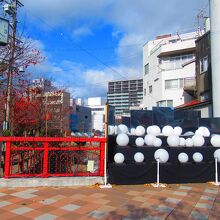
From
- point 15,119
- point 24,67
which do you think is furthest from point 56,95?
point 24,67

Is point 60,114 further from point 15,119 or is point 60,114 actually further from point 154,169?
point 154,169

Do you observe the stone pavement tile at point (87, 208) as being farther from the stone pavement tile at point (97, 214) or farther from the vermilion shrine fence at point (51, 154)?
the vermilion shrine fence at point (51, 154)

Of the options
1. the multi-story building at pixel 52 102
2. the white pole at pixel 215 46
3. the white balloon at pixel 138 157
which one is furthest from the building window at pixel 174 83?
the white balloon at pixel 138 157

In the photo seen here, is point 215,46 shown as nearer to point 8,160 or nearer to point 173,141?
point 173,141

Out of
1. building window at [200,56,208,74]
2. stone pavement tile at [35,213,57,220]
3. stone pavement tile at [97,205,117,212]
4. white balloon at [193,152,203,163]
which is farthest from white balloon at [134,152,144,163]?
building window at [200,56,208,74]

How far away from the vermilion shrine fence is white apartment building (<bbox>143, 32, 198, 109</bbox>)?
23.4m

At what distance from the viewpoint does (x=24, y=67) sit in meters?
8.70

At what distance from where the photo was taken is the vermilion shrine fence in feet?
22.6

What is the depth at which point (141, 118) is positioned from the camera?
15.1m

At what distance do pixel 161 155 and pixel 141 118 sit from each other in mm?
7573

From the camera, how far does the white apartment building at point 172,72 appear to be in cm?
3162

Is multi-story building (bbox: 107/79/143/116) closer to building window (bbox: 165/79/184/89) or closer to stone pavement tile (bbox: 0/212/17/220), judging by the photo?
building window (bbox: 165/79/184/89)

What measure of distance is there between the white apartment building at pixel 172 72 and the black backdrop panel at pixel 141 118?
15.4 meters

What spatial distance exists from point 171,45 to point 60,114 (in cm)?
2018
